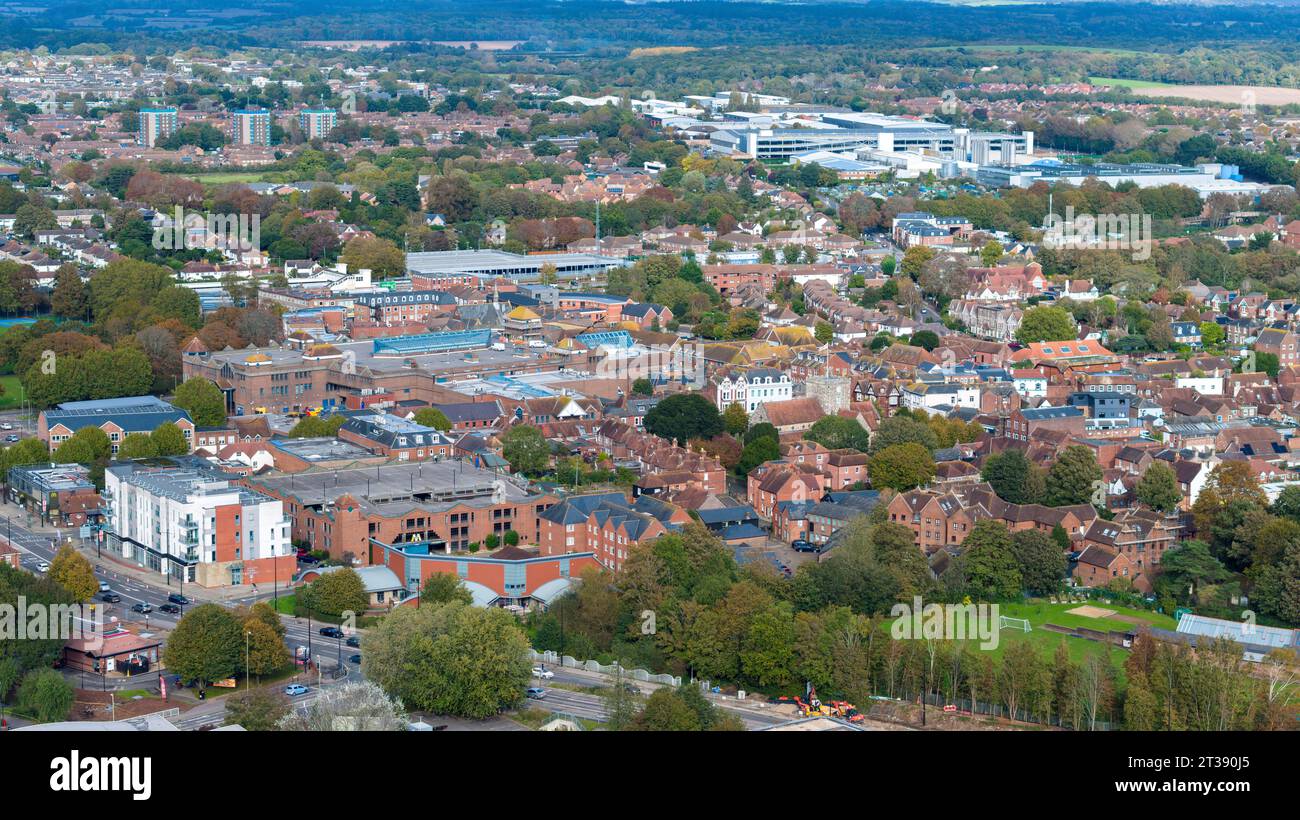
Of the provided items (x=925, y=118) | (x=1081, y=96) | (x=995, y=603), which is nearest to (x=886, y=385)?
(x=995, y=603)

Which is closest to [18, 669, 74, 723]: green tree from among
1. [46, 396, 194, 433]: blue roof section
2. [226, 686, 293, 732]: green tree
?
[226, 686, 293, 732]: green tree

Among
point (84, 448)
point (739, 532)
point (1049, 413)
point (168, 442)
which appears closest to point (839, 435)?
point (1049, 413)

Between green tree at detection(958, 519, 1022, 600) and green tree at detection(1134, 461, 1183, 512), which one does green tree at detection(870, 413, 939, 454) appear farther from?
green tree at detection(958, 519, 1022, 600)

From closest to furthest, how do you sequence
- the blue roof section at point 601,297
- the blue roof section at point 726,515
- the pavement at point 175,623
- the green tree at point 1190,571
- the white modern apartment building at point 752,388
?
the pavement at point 175,623 < the green tree at point 1190,571 < the blue roof section at point 726,515 < the white modern apartment building at point 752,388 < the blue roof section at point 601,297

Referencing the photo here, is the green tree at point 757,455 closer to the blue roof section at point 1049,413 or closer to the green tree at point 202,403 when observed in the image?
the blue roof section at point 1049,413

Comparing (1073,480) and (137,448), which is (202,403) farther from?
Answer: (1073,480)

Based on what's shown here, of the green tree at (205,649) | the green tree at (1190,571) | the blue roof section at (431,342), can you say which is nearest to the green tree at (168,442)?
the blue roof section at (431,342)

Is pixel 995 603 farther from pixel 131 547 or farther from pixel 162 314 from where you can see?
pixel 162 314
